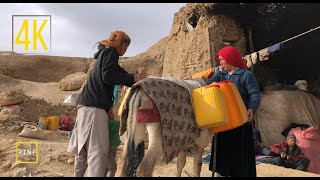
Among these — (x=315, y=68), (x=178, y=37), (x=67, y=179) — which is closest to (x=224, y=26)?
(x=178, y=37)

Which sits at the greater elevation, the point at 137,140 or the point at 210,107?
the point at 210,107

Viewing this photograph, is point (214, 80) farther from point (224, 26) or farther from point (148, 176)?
point (224, 26)

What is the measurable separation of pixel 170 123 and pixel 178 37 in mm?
7645

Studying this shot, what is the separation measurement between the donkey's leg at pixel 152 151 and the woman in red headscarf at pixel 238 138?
80 centimetres

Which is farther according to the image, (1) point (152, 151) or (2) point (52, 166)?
(2) point (52, 166)

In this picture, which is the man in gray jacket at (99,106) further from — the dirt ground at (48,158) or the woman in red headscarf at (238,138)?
the woman in red headscarf at (238,138)

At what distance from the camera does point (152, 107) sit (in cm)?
365
